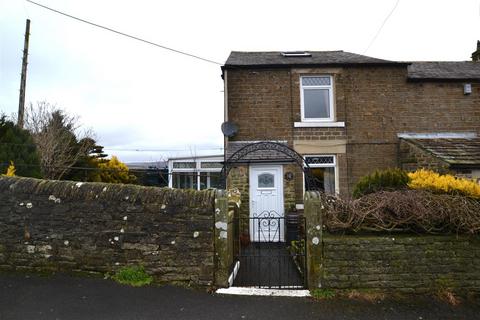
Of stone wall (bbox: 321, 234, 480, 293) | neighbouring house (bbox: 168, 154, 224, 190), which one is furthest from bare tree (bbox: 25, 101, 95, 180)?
stone wall (bbox: 321, 234, 480, 293)

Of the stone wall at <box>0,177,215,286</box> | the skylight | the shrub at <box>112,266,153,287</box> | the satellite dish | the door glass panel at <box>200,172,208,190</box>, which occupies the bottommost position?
the shrub at <box>112,266,153,287</box>

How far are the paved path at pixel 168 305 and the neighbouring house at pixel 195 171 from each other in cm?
1123

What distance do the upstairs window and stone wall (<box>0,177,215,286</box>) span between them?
7065 mm

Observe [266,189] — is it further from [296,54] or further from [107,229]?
[107,229]

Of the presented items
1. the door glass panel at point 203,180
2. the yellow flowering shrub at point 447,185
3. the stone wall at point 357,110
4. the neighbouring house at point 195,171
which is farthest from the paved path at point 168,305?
the door glass panel at point 203,180

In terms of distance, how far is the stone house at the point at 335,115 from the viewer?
1095cm

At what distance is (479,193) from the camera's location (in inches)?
230

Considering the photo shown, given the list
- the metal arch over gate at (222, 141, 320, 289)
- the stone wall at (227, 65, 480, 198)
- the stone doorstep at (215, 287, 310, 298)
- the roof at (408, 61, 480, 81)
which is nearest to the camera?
the stone doorstep at (215, 287, 310, 298)

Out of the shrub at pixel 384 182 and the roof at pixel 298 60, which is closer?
the shrub at pixel 384 182

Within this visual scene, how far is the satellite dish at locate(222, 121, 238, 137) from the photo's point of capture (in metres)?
10.8

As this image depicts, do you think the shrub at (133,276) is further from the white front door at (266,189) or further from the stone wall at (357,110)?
the stone wall at (357,110)

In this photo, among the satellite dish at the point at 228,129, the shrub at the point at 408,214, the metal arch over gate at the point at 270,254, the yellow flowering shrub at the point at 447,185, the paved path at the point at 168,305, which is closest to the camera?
the paved path at the point at 168,305

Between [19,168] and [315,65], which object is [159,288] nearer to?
[19,168]

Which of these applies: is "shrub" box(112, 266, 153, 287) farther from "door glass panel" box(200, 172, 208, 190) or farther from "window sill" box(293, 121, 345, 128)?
"door glass panel" box(200, 172, 208, 190)
